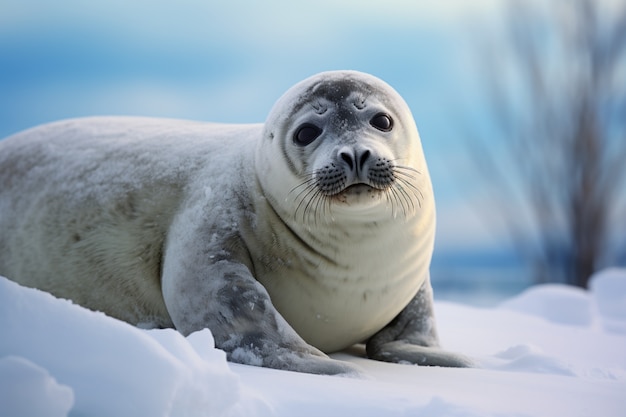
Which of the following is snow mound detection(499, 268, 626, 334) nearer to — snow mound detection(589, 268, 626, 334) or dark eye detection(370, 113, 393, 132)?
snow mound detection(589, 268, 626, 334)

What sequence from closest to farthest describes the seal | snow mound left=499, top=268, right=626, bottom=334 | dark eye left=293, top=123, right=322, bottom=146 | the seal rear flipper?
the seal rear flipper < the seal < dark eye left=293, top=123, right=322, bottom=146 < snow mound left=499, top=268, right=626, bottom=334

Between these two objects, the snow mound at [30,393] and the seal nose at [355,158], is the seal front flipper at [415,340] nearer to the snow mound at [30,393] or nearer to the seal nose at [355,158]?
the seal nose at [355,158]

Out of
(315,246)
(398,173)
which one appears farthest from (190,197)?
(398,173)

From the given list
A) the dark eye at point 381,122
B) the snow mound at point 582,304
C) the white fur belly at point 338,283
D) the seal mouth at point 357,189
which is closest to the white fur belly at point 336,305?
the white fur belly at point 338,283

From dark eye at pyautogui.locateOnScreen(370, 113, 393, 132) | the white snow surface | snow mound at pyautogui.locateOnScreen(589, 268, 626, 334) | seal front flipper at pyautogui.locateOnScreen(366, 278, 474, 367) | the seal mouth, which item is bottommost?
snow mound at pyautogui.locateOnScreen(589, 268, 626, 334)

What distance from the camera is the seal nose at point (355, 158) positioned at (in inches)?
92.0

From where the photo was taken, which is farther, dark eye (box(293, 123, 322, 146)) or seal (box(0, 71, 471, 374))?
dark eye (box(293, 123, 322, 146))

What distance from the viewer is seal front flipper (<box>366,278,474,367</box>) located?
2.76 m

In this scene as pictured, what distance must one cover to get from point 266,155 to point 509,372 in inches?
44.9

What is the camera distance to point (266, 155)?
2750 mm

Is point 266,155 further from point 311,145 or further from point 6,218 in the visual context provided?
point 6,218

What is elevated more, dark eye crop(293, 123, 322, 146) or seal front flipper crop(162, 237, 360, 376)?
dark eye crop(293, 123, 322, 146)

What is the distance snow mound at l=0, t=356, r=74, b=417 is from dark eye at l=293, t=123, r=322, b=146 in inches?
56.6

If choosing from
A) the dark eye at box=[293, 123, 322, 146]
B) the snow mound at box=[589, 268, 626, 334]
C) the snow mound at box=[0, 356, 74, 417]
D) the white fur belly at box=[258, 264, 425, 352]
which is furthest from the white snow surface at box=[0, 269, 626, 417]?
the snow mound at box=[589, 268, 626, 334]
